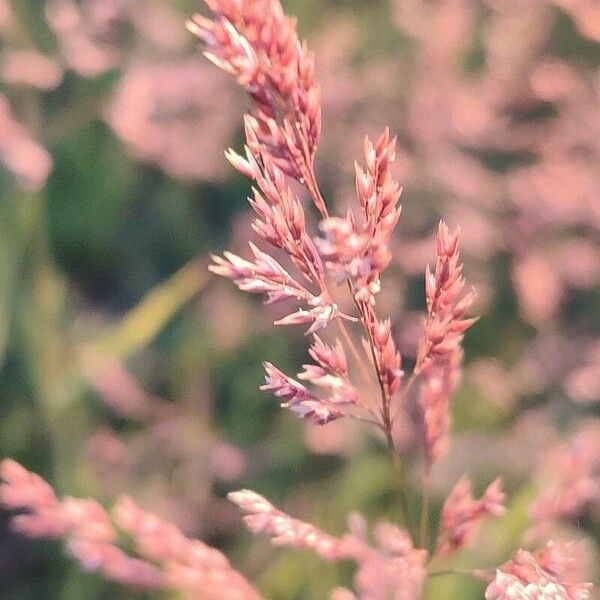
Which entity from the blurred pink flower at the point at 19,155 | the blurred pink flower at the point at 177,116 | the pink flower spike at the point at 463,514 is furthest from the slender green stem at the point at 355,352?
the blurred pink flower at the point at 177,116

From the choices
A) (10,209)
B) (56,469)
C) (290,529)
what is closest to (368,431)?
(56,469)

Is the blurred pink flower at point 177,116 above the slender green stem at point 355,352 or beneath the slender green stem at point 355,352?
above

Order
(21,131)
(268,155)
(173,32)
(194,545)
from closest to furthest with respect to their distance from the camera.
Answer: (268,155)
(194,545)
(21,131)
(173,32)

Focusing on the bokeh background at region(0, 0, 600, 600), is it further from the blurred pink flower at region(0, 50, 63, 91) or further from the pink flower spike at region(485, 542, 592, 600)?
the pink flower spike at region(485, 542, 592, 600)

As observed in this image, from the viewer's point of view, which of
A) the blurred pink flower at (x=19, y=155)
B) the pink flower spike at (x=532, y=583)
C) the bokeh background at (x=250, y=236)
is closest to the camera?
the pink flower spike at (x=532, y=583)

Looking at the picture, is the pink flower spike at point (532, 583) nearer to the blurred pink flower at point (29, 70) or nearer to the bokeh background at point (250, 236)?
the bokeh background at point (250, 236)

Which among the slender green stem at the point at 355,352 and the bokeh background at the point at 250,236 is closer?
the slender green stem at the point at 355,352

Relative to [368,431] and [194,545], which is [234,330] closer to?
[368,431]

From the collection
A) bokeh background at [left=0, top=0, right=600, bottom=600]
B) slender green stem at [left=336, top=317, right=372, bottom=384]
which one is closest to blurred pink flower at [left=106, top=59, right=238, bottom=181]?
bokeh background at [left=0, top=0, right=600, bottom=600]

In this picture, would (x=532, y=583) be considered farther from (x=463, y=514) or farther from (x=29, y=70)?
(x=29, y=70)
